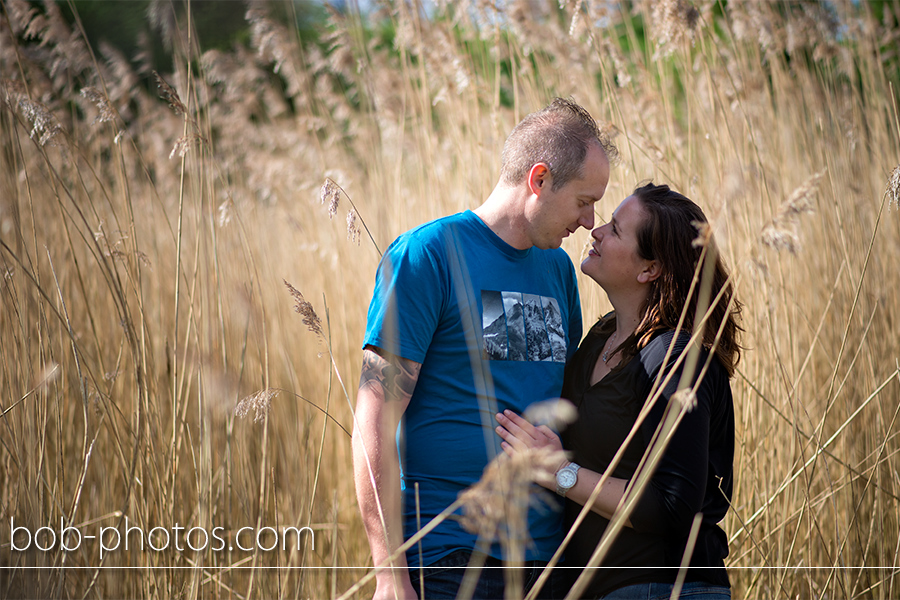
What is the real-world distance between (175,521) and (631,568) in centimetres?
107

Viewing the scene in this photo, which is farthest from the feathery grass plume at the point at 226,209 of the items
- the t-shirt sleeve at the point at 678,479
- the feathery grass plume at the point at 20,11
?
the t-shirt sleeve at the point at 678,479

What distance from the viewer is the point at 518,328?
4.82 ft

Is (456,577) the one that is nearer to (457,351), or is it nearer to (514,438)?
(514,438)

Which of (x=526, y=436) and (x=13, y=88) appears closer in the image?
(x=526, y=436)

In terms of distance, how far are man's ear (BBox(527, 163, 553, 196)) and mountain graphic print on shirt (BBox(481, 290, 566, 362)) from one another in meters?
0.26

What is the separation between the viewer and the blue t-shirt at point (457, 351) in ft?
4.41

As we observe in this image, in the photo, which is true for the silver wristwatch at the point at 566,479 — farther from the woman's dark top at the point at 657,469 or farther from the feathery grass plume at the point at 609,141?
the feathery grass plume at the point at 609,141

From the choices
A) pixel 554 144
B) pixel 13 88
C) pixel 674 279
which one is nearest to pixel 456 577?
pixel 674 279

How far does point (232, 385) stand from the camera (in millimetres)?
1423

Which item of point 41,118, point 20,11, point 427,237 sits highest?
point 20,11

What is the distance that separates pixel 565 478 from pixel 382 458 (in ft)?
1.32

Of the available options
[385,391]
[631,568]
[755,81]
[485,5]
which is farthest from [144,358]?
[755,81]

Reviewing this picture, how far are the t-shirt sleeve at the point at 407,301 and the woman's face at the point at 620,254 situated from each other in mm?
417

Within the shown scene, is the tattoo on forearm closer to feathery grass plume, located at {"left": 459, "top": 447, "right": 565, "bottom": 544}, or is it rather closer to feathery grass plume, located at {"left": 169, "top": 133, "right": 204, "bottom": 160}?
feathery grass plume, located at {"left": 459, "top": 447, "right": 565, "bottom": 544}
